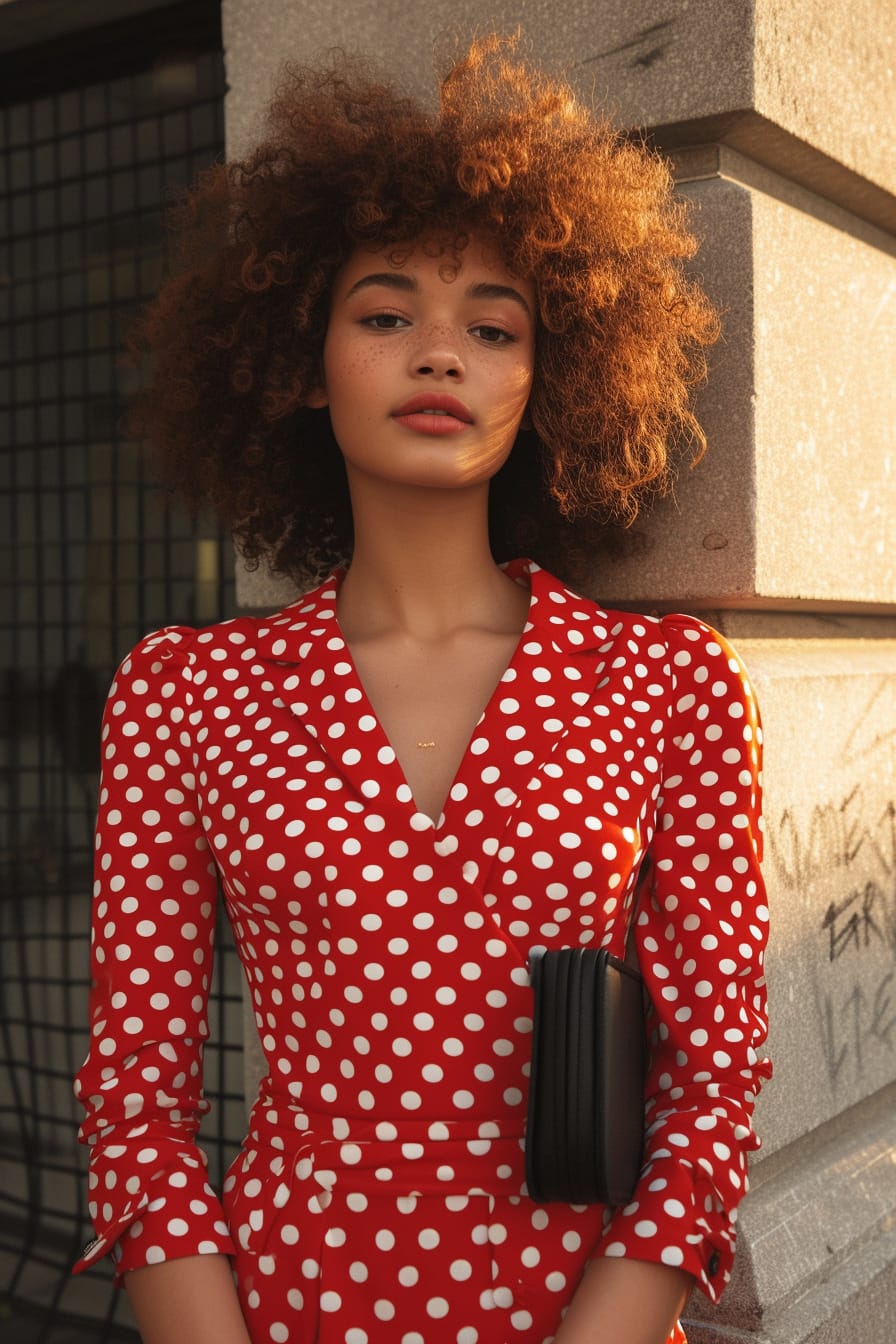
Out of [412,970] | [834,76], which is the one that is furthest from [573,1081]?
[834,76]

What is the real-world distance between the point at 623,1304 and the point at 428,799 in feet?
2.06

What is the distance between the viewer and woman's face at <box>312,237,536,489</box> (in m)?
1.84

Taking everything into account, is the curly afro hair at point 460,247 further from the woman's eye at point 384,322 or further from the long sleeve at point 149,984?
the long sleeve at point 149,984

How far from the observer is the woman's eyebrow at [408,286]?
1898 mm

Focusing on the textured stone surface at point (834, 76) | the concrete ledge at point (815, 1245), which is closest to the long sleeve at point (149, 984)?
the concrete ledge at point (815, 1245)

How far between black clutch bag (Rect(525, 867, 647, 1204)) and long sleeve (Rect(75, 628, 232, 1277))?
17.1 inches

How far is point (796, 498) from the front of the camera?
237cm

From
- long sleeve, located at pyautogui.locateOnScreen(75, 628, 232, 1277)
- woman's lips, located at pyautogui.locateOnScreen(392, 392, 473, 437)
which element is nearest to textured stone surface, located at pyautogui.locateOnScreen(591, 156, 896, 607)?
woman's lips, located at pyautogui.locateOnScreen(392, 392, 473, 437)

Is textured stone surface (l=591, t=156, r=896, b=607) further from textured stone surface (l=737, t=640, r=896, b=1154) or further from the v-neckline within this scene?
the v-neckline

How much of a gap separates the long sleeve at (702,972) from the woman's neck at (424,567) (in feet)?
0.98

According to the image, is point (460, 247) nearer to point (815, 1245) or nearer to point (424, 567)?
point (424, 567)

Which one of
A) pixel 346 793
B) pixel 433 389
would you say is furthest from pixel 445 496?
pixel 346 793

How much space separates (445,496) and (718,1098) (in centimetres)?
86

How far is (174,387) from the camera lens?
7.35ft
